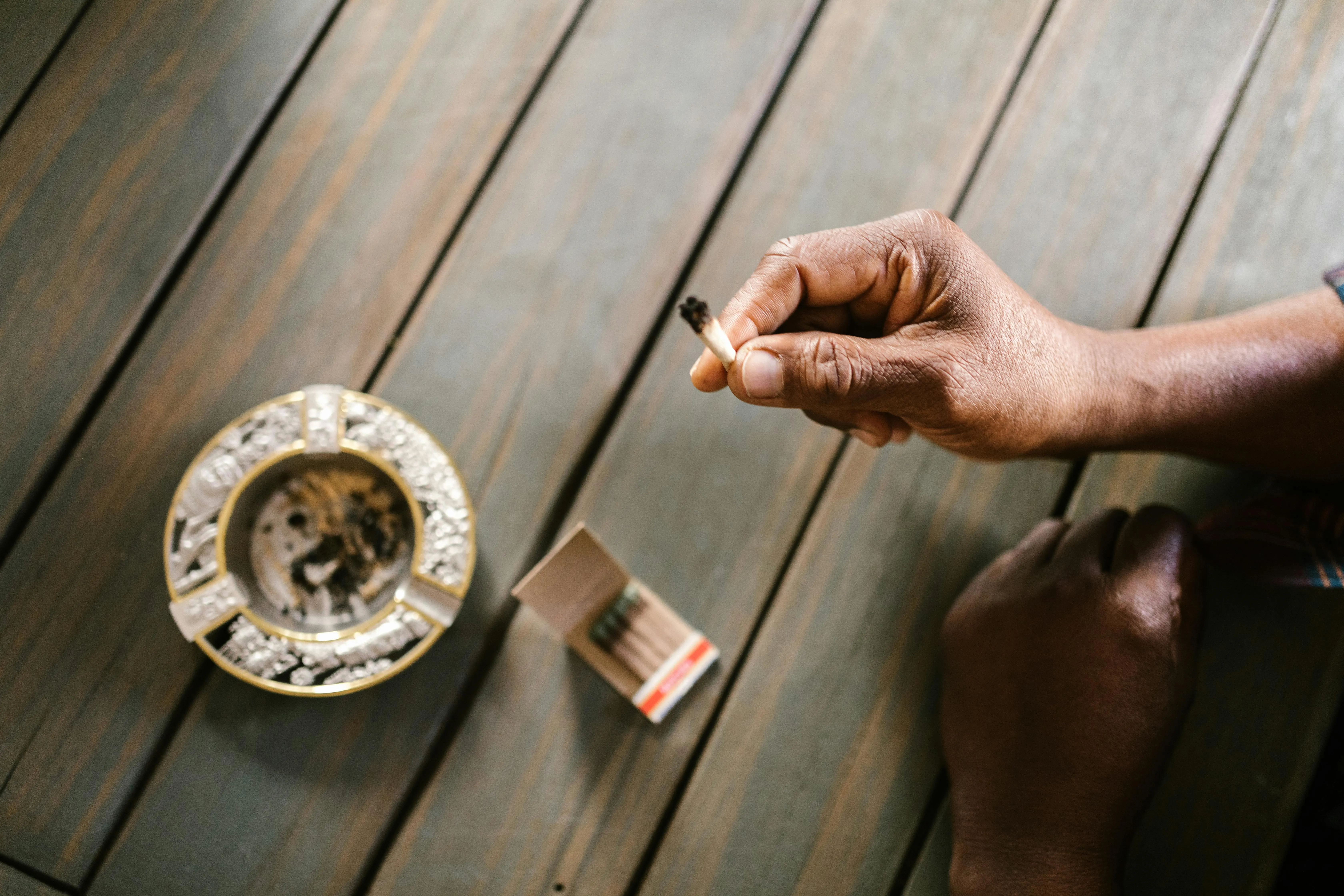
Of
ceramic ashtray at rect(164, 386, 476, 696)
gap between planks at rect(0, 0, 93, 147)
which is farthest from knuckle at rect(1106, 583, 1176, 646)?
gap between planks at rect(0, 0, 93, 147)

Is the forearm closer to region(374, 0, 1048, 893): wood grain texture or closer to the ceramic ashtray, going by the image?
region(374, 0, 1048, 893): wood grain texture

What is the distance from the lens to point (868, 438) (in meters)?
0.85

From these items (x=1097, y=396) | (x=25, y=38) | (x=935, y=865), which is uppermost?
(x=1097, y=396)

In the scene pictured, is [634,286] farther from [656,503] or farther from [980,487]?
[980,487]

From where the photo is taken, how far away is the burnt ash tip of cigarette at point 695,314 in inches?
24.3

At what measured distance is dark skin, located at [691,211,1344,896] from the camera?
2.54 ft

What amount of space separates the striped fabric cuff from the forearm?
9cm

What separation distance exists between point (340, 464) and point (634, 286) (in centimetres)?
40

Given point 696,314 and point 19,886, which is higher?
point 696,314

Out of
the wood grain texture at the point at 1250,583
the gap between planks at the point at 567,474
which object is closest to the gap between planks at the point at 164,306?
the gap between planks at the point at 567,474

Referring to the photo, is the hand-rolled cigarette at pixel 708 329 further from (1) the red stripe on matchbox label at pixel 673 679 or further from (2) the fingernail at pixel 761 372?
(1) the red stripe on matchbox label at pixel 673 679

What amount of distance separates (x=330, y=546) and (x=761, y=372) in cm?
52

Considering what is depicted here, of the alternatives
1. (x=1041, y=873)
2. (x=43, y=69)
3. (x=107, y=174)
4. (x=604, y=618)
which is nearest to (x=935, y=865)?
(x=1041, y=873)

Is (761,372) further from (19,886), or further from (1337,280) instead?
(19,886)
